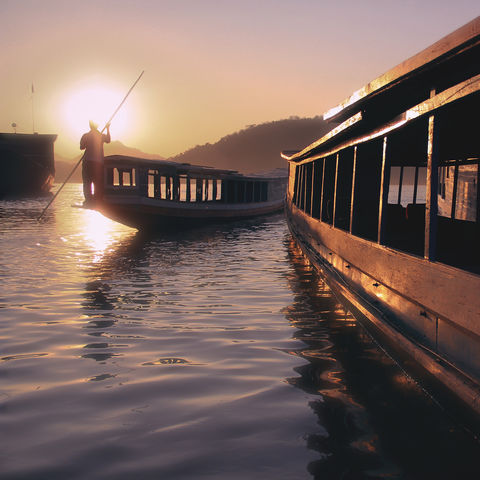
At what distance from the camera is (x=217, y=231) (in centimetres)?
2430

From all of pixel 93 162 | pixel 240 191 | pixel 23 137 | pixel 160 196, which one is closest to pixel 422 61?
pixel 93 162

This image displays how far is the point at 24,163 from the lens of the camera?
2621 inches

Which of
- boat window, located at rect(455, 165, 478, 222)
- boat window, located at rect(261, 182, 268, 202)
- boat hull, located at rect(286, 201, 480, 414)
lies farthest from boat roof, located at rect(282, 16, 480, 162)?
boat window, located at rect(261, 182, 268, 202)

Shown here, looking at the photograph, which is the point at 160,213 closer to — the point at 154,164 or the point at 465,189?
the point at 154,164

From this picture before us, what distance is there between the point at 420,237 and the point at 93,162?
43.0 feet

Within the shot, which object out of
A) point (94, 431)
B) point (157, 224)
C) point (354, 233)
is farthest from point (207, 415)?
point (157, 224)

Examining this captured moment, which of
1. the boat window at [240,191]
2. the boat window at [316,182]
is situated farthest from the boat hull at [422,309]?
the boat window at [240,191]

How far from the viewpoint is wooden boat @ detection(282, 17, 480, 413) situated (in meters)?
3.68

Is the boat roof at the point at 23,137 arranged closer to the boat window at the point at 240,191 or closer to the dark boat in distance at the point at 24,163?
the dark boat in distance at the point at 24,163

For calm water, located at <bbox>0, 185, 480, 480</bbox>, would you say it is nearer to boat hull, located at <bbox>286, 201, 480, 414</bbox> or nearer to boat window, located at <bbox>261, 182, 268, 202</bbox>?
boat hull, located at <bbox>286, 201, 480, 414</bbox>

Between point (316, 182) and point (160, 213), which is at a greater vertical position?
point (316, 182)

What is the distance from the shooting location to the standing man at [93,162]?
61.6ft

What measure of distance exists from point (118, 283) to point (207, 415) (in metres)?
6.91

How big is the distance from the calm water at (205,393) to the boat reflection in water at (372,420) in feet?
0.05
